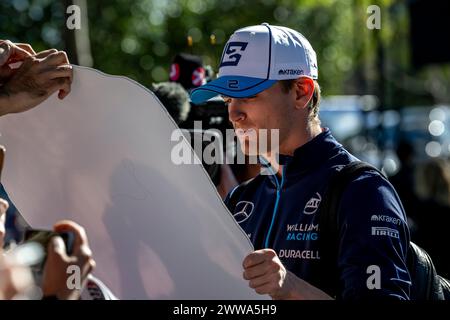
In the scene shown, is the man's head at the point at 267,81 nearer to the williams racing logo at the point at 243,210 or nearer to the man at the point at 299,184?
the man at the point at 299,184

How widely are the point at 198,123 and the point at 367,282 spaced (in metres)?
2.17

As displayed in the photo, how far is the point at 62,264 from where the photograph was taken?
1813 mm

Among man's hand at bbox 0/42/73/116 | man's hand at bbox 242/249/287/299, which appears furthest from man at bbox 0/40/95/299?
man's hand at bbox 242/249/287/299

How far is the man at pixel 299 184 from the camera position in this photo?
2.33 m

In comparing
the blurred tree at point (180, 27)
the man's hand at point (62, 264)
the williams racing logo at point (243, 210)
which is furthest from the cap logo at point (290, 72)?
the blurred tree at point (180, 27)

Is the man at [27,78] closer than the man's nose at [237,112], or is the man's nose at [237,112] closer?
the man at [27,78]

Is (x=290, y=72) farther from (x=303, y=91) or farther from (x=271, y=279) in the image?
(x=271, y=279)

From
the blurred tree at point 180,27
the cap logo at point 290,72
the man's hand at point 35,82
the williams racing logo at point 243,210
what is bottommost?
the blurred tree at point 180,27

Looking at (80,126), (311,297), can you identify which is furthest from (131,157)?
(311,297)

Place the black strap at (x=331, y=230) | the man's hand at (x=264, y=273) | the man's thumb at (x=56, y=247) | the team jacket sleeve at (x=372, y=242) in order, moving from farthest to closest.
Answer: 1. the black strap at (x=331, y=230)
2. the team jacket sleeve at (x=372, y=242)
3. the man's hand at (x=264, y=273)
4. the man's thumb at (x=56, y=247)

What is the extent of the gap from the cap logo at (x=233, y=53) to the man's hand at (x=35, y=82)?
48 cm

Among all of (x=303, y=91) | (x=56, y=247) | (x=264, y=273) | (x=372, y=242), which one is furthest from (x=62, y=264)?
(x=303, y=91)
